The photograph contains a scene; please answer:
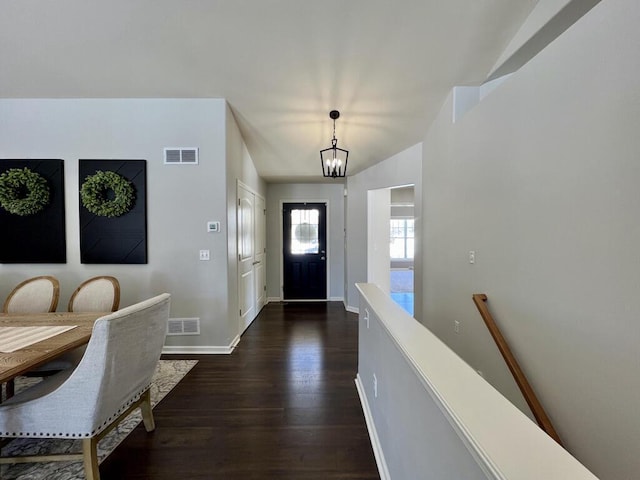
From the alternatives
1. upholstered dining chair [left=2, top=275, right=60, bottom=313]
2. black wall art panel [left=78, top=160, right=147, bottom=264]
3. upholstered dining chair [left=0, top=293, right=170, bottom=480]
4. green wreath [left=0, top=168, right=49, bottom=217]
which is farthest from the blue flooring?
green wreath [left=0, top=168, right=49, bottom=217]

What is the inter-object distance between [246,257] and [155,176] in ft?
5.43

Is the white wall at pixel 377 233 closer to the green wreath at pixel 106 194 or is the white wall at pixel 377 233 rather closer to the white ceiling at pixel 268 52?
the white ceiling at pixel 268 52

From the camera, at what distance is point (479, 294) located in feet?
8.57

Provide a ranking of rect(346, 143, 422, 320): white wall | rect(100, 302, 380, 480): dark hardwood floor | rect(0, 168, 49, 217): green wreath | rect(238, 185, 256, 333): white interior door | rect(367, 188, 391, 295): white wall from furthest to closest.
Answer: rect(367, 188, 391, 295): white wall
rect(346, 143, 422, 320): white wall
rect(238, 185, 256, 333): white interior door
rect(0, 168, 49, 217): green wreath
rect(100, 302, 380, 480): dark hardwood floor

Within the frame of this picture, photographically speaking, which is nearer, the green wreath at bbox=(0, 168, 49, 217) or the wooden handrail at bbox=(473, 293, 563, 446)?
the wooden handrail at bbox=(473, 293, 563, 446)

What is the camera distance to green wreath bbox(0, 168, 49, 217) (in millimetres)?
3195

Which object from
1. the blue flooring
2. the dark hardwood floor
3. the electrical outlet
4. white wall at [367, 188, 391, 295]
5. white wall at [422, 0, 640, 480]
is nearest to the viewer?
white wall at [422, 0, 640, 480]

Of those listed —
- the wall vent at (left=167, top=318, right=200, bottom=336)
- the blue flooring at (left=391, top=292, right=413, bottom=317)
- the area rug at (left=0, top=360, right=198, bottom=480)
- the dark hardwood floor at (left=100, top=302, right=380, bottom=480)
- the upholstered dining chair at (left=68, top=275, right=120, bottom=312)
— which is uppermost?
the upholstered dining chair at (left=68, top=275, right=120, bottom=312)

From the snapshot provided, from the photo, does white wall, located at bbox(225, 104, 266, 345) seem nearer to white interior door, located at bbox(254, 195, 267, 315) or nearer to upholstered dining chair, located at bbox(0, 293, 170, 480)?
white interior door, located at bbox(254, 195, 267, 315)

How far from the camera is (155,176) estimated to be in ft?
11.1

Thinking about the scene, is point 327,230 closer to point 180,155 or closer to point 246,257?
point 246,257

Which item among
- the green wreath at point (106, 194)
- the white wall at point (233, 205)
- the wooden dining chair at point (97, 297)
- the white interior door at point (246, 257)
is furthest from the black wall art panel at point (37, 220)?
the white interior door at point (246, 257)

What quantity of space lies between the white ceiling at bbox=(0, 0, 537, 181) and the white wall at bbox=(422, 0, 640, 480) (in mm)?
675

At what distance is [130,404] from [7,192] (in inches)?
120
